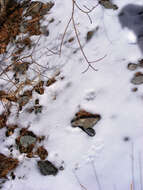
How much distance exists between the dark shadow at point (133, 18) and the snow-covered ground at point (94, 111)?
13 millimetres

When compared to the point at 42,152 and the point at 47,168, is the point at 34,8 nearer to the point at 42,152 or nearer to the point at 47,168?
the point at 42,152

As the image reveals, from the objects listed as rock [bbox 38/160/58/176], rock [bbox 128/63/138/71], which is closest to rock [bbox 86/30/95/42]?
rock [bbox 128/63/138/71]

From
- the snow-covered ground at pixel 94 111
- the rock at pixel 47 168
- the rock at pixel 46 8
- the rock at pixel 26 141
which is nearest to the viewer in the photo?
the snow-covered ground at pixel 94 111

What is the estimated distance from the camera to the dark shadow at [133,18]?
6.38ft

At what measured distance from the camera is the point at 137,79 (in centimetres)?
178

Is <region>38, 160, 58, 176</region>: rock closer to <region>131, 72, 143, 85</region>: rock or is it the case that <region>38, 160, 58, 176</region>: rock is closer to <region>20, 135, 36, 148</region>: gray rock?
<region>20, 135, 36, 148</region>: gray rock

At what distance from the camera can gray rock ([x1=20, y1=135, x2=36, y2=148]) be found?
6.12 ft

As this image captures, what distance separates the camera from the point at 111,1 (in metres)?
2.13

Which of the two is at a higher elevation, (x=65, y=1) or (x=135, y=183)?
(x=65, y=1)

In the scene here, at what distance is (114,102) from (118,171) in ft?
1.79

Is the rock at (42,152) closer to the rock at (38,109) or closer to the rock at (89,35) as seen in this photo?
the rock at (38,109)

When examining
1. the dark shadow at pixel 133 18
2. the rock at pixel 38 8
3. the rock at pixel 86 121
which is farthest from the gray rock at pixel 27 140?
the rock at pixel 38 8

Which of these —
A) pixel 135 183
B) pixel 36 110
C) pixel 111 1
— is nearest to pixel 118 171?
pixel 135 183

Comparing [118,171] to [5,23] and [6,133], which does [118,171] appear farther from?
[5,23]
